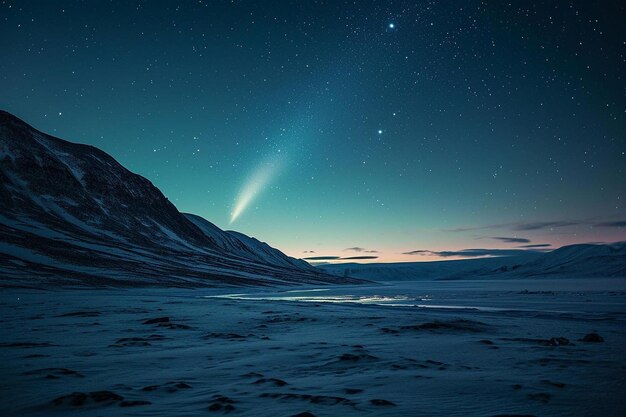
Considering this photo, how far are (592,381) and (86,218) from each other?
12104 centimetres

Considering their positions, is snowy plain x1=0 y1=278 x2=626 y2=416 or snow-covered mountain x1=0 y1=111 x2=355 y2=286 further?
snow-covered mountain x1=0 y1=111 x2=355 y2=286

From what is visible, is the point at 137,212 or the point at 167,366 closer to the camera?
the point at 167,366

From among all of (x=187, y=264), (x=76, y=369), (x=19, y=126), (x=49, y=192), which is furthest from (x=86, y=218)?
(x=76, y=369)

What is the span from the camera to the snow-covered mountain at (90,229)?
60.2m

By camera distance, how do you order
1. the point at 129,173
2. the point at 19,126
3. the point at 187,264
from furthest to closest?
the point at 129,173, the point at 19,126, the point at 187,264

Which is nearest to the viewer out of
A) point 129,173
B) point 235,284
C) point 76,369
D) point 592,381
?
point 592,381

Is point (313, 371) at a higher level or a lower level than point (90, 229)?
lower

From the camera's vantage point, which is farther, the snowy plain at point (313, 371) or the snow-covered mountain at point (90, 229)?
the snow-covered mountain at point (90, 229)

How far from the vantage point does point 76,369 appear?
6.66 meters

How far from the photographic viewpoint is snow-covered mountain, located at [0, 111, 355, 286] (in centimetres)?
6025

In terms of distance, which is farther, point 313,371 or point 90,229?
point 90,229

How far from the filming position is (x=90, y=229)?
10144 cm

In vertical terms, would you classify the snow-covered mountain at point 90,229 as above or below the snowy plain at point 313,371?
above

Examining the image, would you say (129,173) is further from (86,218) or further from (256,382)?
(256,382)
